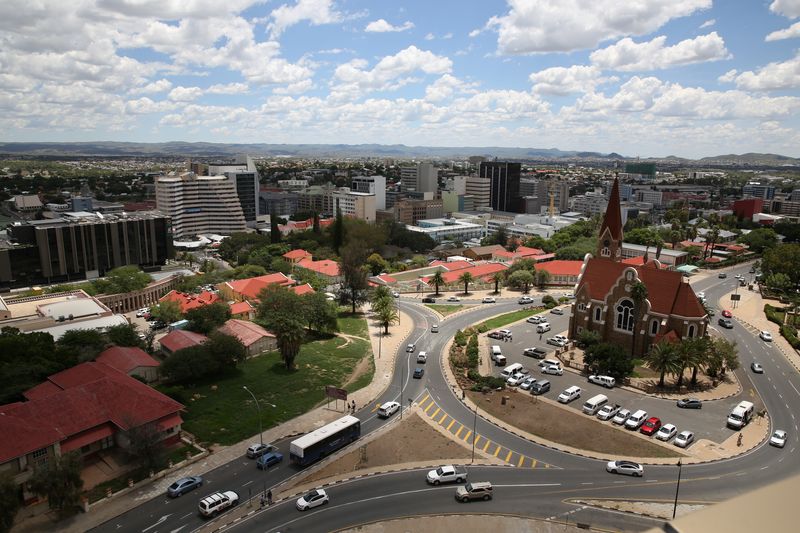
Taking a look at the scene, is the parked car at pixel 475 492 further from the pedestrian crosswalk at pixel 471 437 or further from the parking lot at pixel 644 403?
the parking lot at pixel 644 403

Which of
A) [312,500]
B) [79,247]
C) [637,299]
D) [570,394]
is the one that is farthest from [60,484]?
[79,247]

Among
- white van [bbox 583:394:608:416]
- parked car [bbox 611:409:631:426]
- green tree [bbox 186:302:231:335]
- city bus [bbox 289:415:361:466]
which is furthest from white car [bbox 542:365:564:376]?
green tree [bbox 186:302:231:335]

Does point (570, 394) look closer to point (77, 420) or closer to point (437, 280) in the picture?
point (77, 420)

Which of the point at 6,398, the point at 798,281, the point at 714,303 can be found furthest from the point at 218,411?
the point at 798,281

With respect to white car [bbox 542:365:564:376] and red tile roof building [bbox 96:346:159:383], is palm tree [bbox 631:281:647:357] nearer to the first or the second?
white car [bbox 542:365:564:376]

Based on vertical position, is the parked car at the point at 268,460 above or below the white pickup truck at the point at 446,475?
below

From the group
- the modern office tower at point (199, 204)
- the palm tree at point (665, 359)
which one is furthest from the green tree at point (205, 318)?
the modern office tower at point (199, 204)
